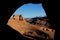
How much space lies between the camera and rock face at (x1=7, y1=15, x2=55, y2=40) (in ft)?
59.8

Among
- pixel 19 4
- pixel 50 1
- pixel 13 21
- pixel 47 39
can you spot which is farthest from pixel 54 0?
pixel 13 21

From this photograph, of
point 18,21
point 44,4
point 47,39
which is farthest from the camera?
point 18,21

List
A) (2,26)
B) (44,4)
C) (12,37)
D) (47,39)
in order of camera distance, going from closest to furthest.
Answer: (12,37), (44,4), (2,26), (47,39)

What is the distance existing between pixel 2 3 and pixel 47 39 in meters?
7.35

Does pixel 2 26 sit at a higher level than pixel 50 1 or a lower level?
lower

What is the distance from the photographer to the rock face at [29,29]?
1822 cm

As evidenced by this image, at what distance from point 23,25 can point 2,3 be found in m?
8.72

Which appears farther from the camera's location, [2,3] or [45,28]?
[45,28]

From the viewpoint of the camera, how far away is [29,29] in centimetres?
1975

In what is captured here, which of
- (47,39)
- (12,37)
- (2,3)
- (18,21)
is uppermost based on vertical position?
(18,21)

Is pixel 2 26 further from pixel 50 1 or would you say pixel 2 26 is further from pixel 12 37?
pixel 50 1

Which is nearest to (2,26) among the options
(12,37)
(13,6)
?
(13,6)

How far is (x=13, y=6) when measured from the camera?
13.1m

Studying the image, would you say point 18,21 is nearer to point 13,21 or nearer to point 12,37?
point 13,21
